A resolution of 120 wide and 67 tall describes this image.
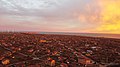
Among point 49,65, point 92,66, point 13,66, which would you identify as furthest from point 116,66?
point 13,66

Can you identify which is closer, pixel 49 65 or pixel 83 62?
pixel 49 65

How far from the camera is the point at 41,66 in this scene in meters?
6.50

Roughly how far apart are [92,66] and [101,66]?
0.42 metres

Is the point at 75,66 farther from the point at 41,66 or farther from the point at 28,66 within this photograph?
the point at 28,66

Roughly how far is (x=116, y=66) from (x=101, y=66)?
2.17 ft

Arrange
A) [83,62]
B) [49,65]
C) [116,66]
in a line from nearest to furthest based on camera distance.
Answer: [116,66] < [49,65] < [83,62]

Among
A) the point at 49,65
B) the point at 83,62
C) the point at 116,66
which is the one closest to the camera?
the point at 116,66

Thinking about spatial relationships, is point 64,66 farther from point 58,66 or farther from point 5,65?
point 5,65

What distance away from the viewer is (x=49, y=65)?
6.79 metres

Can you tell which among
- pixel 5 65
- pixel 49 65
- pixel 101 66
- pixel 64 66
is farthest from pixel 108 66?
pixel 5 65

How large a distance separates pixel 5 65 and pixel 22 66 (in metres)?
0.86

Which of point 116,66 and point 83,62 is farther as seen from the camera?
point 83,62

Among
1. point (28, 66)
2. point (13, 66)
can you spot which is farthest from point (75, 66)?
point (13, 66)

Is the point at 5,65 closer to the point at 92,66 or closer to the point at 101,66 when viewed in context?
the point at 92,66
